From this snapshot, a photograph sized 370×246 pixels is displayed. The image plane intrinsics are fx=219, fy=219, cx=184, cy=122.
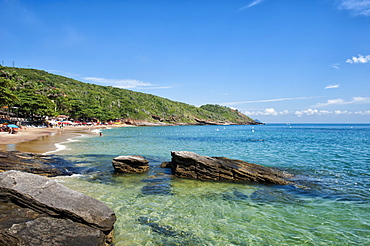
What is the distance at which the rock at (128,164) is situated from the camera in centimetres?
1590

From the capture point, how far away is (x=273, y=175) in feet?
47.9

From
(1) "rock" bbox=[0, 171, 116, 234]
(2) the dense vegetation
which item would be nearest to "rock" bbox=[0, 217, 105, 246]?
(1) "rock" bbox=[0, 171, 116, 234]

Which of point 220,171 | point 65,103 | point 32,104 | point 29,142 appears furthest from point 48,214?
point 65,103

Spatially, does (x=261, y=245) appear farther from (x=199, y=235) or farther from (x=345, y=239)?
(x=345, y=239)

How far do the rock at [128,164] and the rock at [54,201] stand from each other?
873cm

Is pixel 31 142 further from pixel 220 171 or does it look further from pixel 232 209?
pixel 232 209

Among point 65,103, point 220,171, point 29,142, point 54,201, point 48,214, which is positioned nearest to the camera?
point 48,214

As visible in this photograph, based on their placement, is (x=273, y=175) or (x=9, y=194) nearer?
(x=9, y=194)

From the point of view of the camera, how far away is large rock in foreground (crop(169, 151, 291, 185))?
1406 centimetres

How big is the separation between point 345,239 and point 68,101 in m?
130

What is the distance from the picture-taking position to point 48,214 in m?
6.25

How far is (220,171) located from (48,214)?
33.9 feet

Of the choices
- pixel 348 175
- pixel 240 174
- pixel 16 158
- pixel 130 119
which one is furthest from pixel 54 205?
pixel 130 119

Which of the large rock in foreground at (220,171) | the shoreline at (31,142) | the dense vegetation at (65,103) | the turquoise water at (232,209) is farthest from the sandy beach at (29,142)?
the large rock in foreground at (220,171)
